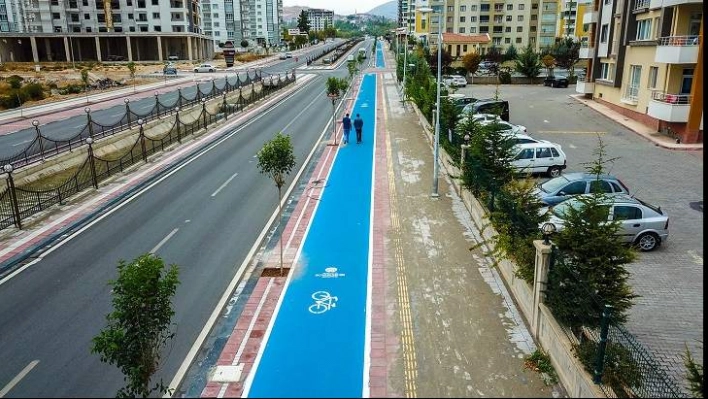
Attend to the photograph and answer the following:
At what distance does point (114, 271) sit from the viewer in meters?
15.0

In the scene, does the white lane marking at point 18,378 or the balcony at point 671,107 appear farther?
the balcony at point 671,107

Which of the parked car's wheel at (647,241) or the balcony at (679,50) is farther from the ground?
the balcony at (679,50)

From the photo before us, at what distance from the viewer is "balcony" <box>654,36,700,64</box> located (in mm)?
30719

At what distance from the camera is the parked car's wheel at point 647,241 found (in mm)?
15945

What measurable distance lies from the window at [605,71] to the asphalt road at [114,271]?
3006cm

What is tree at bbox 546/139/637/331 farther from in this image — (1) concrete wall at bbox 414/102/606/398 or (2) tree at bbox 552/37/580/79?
(2) tree at bbox 552/37/580/79

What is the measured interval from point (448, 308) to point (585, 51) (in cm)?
4380

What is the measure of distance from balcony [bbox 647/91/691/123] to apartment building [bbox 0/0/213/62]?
9917 cm

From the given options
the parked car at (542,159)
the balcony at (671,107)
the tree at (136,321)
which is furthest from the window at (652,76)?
the tree at (136,321)

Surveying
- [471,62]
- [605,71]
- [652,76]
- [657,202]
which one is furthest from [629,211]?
[471,62]

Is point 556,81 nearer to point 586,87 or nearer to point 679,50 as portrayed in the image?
point 586,87

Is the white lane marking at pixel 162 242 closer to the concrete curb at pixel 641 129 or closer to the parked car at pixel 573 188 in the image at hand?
the parked car at pixel 573 188

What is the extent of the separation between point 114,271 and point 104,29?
115m

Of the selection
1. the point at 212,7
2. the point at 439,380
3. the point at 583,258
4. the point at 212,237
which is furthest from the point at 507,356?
the point at 212,7
